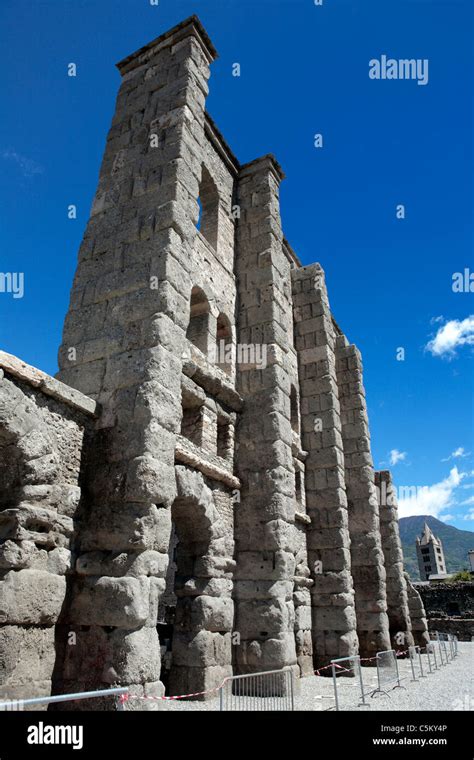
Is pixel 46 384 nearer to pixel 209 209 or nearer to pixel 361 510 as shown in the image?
pixel 209 209

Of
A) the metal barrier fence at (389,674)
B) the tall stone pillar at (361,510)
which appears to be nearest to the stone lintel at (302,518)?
the tall stone pillar at (361,510)

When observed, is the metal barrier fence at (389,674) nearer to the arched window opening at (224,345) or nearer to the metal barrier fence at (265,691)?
the metal barrier fence at (265,691)

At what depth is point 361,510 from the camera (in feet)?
45.9

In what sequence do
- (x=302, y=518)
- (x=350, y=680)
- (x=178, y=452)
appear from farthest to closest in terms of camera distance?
(x=302, y=518), (x=350, y=680), (x=178, y=452)

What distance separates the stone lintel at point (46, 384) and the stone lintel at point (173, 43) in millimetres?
7813

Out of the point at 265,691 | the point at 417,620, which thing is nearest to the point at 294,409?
the point at 265,691

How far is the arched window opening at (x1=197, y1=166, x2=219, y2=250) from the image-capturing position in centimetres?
1111

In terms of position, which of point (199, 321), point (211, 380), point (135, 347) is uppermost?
point (199, 321)

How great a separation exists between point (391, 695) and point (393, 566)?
26.1ft

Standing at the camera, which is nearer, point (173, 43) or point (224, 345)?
point (173, 43)

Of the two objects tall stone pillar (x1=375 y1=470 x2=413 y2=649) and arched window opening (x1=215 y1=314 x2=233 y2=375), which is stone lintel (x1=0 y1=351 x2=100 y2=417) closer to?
arched window opening (x1=215 y1=314 x2=233 y2=375)

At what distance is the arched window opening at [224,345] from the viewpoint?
1001cm

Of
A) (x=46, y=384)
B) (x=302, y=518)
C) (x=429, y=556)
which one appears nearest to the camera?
(x=46, y=384)

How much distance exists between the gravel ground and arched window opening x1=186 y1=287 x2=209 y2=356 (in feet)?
18.9
